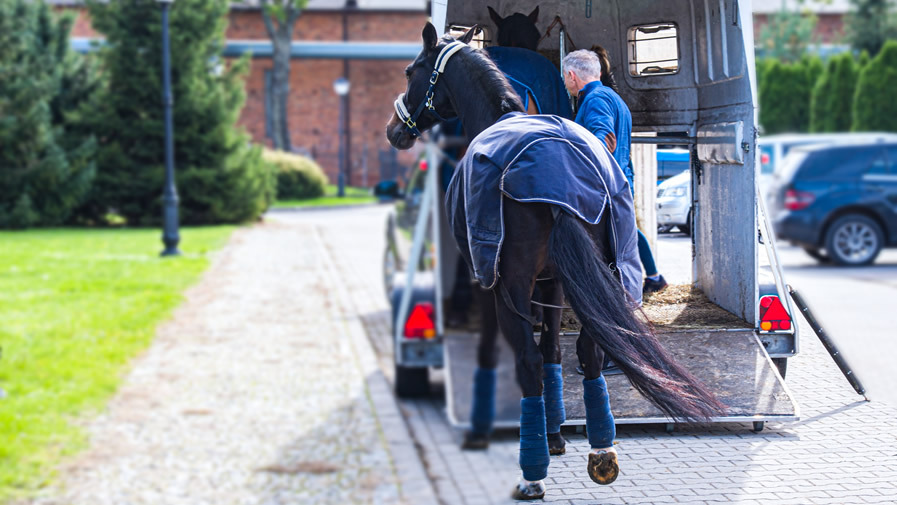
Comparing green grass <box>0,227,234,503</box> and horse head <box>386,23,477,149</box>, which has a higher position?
horse head <box>386,23,477,149</box>

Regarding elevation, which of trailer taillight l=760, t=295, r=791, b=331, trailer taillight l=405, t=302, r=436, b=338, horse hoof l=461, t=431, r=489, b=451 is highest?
trailer taillight l=760, t=295, r=791, b=331

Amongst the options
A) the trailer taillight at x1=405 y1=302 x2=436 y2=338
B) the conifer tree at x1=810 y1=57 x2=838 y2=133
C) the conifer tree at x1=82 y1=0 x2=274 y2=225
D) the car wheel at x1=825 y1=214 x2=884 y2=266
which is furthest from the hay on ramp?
the conifer tree at x1=82 y1=0 x2=274 y2=225

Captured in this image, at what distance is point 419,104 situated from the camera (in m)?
1.20

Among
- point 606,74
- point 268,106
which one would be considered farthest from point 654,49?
point 268,106

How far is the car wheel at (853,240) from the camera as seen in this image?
252 cm

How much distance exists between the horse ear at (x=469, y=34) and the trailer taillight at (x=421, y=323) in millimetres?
14883

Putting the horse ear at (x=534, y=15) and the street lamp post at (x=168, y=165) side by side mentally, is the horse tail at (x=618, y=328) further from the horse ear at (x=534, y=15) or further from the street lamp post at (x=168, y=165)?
the street lamp post at (x=168, y=165)

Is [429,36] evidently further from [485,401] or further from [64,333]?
[64,333]

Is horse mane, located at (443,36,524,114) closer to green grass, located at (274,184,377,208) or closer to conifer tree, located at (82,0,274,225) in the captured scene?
conifer tree, located at (82,0,274,225)

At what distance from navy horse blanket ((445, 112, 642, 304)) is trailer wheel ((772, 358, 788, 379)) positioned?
18 cm

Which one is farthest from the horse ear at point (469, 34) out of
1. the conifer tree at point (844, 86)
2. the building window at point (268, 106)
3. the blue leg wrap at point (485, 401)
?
the building window at point (268, 106)

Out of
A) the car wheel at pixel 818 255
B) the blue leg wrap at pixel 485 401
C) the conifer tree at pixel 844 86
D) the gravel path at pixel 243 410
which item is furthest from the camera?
the gravel path at pixel 243 410

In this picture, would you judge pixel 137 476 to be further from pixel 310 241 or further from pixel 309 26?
pixel 309 26

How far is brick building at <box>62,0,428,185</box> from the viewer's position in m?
63.3
